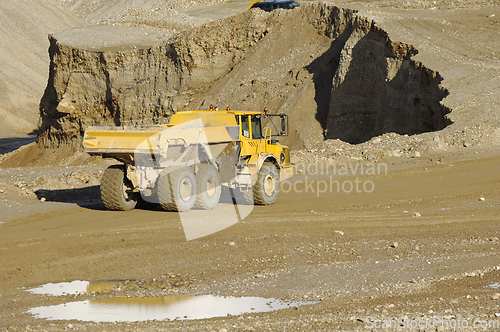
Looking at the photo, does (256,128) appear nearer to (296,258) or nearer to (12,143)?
(296,258)

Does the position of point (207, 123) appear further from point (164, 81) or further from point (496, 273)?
point (164, 81)

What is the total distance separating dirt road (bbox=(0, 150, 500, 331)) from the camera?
19.5 feet

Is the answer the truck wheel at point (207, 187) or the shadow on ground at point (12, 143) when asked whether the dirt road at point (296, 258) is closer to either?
the truck wheel at point (207, 187)

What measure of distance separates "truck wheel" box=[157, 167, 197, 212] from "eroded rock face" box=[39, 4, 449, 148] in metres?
12.4

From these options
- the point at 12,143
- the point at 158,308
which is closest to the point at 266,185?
the point at 158,308

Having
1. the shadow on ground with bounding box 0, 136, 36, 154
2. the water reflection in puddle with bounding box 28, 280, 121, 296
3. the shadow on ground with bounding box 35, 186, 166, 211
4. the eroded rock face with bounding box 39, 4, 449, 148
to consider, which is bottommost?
the water reflection in puddle with bounding box 28, 280, 121, 296

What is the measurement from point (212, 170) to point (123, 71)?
24.7 metres

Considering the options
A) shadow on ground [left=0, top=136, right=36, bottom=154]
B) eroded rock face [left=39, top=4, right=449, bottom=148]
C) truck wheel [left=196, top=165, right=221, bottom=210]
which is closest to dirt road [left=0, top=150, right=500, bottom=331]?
truck wheel [left=196, top=165, right=221, bottom=210]

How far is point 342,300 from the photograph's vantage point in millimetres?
6367

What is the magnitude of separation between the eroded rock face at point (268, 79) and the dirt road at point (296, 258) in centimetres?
1030

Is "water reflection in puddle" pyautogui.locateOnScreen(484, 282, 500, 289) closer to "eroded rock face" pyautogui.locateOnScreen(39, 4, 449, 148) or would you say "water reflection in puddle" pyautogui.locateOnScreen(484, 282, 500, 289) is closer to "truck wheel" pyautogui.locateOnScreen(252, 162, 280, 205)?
"truck wheel" pyautogui.locateOnScreen(252, 162, 280, 205)

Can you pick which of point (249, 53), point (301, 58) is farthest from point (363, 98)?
point (249, 53)

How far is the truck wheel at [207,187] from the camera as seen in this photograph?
38.0 ft

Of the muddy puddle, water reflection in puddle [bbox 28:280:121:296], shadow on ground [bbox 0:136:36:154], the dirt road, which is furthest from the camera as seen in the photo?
shadow on ground [bbox 0:136:36:154]
